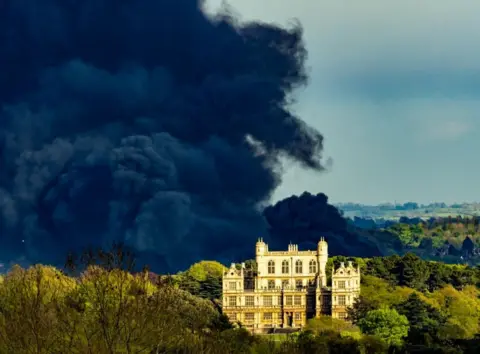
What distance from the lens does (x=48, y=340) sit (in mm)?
29891

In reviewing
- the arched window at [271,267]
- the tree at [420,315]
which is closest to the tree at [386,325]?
the tree at [420,315]

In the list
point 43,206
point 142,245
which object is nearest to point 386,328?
point 142,245

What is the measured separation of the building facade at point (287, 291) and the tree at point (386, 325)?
988 cm

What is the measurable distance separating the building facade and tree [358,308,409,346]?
9879mm

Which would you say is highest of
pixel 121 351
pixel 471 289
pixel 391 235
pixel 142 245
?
pixel 391 235

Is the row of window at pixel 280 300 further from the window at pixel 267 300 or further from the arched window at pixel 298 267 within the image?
the arched window at pixel 298 267

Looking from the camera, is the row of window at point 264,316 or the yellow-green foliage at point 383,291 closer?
the yellow-green foliage at point 383,291

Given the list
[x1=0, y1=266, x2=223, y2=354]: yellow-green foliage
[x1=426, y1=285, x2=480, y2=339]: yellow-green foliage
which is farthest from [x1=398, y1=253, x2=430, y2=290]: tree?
[x1=0, y1=266, x2=223, y2=354]: yellow-green foliage

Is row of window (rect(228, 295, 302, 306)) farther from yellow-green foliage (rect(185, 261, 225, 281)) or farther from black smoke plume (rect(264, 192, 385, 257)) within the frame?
black smoke plume (rect(264, 192, 385, 257))

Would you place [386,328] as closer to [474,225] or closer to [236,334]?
[236,334]

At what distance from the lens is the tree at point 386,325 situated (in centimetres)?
5706

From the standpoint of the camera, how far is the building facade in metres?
70.3

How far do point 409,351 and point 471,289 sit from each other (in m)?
25.9

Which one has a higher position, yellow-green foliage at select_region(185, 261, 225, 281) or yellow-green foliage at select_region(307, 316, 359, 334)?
yellow-green foliage at select_region(185, 261, 225, 281)
